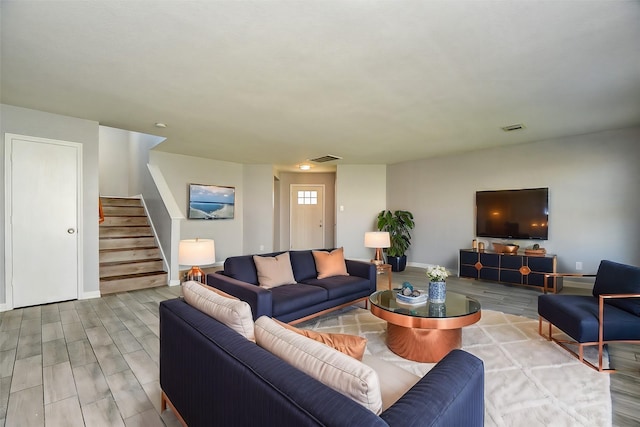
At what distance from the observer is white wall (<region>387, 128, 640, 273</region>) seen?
4.47m

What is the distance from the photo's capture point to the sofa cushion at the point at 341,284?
3373mm

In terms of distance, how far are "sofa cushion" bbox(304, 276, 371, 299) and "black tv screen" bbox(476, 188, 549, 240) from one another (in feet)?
10.6

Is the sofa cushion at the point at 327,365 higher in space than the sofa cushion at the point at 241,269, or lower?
higher

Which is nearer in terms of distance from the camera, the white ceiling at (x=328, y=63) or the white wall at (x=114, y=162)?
the white ceiling at (x=328, y=63)

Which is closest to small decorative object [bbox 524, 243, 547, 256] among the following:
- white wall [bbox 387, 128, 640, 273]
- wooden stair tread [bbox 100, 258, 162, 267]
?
white wall [bbox 387, 128, 640, 273]

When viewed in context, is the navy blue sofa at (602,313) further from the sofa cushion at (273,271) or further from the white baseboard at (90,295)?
the white baseboard at (90,295)

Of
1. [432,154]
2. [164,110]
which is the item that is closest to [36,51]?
[164,110]

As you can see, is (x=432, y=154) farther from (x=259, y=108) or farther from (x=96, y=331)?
(x=96, y=331)

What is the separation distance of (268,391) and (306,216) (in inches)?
317

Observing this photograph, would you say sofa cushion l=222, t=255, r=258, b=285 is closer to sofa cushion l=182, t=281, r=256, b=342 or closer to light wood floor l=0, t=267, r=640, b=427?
light wood floor l=0, t=267, r=640, b=427

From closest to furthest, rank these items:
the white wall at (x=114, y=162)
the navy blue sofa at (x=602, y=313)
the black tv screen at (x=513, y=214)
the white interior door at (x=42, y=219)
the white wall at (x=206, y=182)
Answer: the navy blue sofa at (x=602, y=313) < the white interior door at (x=42, y=219) < the black tv screen at (x=513, y=214) < the white wall at (x=206, y=182) < the white wall at (x=114, y=162)

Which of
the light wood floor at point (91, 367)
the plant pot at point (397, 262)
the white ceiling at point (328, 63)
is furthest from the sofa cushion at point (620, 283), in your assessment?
the plant pot at point (397, 262)

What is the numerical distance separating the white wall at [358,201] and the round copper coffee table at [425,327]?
15.7 feet

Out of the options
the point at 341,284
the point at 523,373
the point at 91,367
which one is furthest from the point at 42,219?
the point at 523,373
